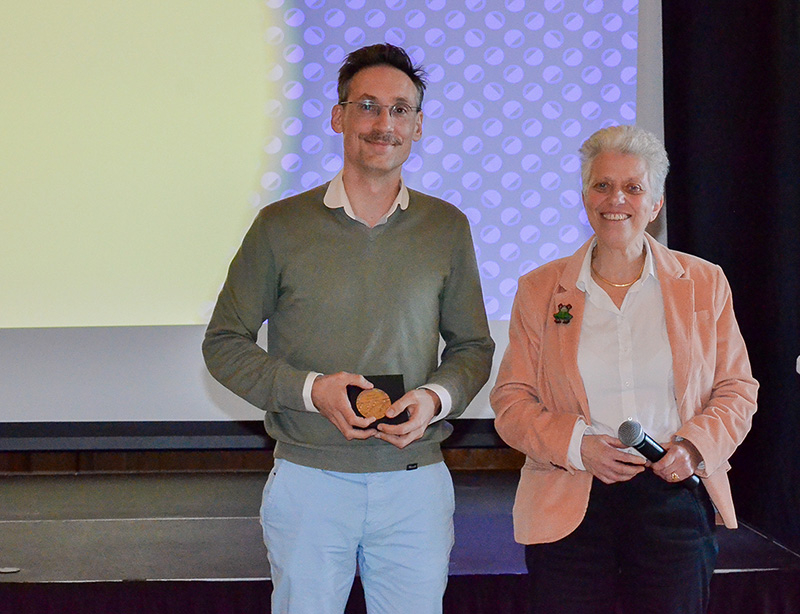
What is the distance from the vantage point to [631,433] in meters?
1.54

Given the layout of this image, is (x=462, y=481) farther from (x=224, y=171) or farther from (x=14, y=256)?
(x=14, y=256)

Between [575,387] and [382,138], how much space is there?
2.11ft

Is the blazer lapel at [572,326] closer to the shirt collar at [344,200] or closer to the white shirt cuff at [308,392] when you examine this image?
the shirt collar at [344,200]

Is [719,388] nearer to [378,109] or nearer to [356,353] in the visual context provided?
[356,353]

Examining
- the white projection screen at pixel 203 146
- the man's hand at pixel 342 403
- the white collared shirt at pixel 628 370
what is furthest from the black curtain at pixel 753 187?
the man's hand at pixel 342 403

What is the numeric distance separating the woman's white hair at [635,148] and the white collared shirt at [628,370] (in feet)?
0.65

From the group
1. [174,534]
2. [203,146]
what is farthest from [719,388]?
[203,146]

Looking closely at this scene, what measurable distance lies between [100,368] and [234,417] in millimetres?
616

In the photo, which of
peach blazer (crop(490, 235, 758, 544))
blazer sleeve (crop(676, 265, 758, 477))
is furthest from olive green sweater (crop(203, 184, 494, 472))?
blazer sleeve (crop(676, 265, 758, 477))

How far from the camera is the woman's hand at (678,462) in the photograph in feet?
5.32

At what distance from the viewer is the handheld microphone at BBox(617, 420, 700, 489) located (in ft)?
5.05

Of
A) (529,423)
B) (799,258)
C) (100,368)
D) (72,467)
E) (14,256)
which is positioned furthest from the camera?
(72,467)

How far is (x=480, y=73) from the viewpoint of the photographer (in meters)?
3.63

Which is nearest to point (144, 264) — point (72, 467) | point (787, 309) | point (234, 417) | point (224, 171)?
point (224, 171)
